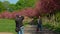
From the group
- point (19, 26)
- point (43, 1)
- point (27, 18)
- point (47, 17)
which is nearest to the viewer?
point (19, 26)

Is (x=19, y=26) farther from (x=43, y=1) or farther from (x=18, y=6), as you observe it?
(x=18, y=6)

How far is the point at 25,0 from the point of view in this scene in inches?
4562

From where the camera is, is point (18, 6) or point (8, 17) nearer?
point (8, 17)

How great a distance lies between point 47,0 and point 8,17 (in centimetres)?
4693

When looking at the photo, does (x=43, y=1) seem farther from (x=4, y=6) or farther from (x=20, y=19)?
(x=4, y=6)

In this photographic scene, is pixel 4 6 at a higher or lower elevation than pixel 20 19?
higher

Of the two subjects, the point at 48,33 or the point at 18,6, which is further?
the point at 18,6

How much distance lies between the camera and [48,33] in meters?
21.6

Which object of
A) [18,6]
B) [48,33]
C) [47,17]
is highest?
[18,6]

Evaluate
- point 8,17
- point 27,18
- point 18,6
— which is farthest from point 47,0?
point 18,6

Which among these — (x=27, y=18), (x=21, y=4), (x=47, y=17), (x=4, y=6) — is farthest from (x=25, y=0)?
(x=47, y=17)

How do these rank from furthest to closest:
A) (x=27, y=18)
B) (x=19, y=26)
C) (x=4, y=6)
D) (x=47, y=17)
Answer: (x=4, y=6) < (x=27, y=18) < (x=47, y=17) < (x=19, y=26)

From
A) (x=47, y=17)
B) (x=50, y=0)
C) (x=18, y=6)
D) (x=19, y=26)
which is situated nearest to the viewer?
(x=19, y=26)

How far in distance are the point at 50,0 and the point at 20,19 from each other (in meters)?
7.09
